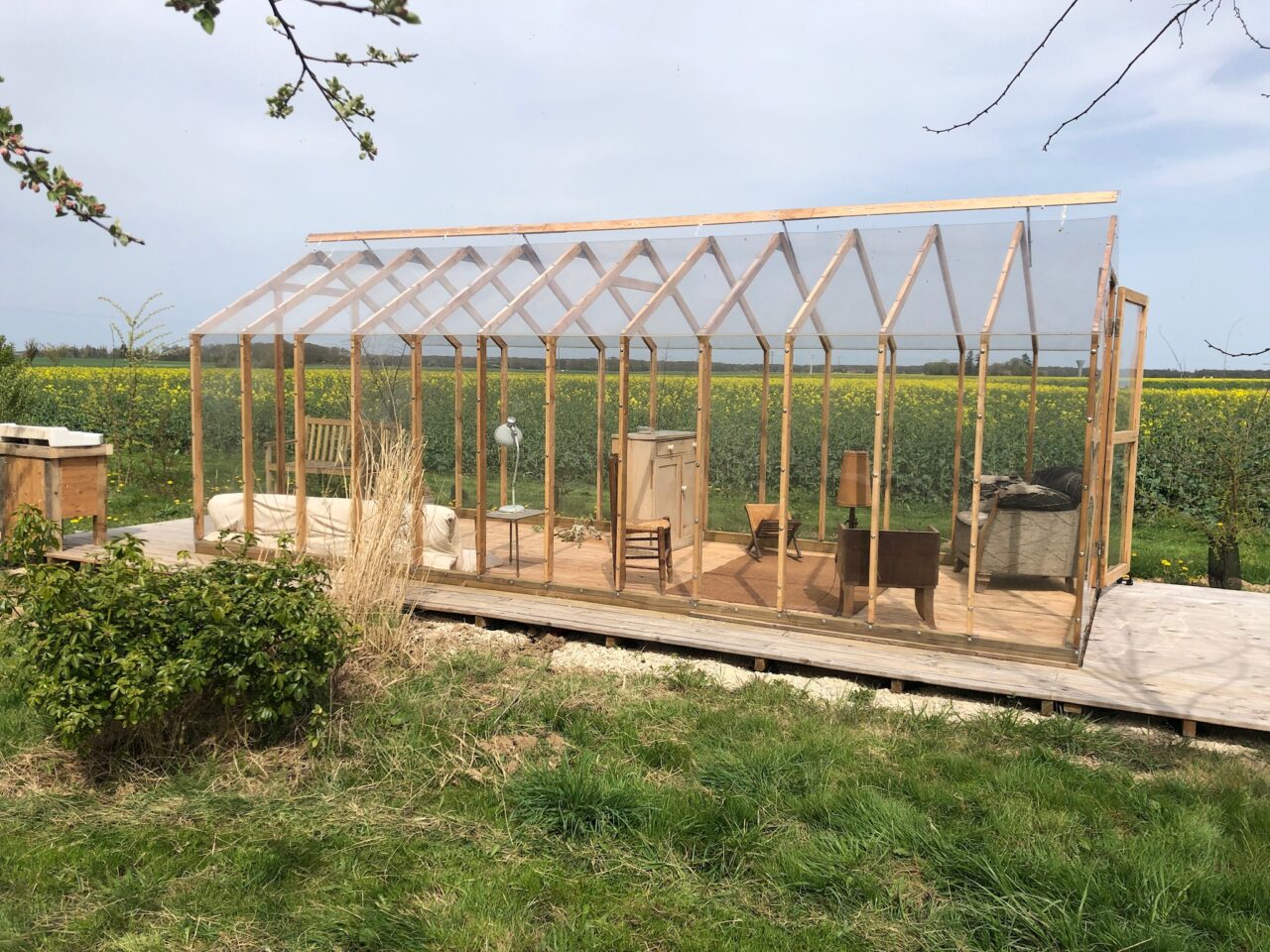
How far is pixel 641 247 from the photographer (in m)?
7.83

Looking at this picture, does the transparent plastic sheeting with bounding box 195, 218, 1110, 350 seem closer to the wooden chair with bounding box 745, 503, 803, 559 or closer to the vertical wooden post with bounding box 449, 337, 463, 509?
the vertical wooden post with bounding box 449, 337, 463, 509

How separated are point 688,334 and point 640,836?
151 inches

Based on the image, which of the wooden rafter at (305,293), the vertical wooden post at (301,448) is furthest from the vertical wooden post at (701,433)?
the wooden rafter at (305,293)

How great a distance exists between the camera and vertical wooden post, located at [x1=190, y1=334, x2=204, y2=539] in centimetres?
815

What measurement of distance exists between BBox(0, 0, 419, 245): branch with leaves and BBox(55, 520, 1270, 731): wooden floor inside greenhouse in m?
4.49

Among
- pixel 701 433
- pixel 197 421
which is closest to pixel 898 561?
pixel 701 433

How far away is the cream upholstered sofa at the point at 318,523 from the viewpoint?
7625 millimetres

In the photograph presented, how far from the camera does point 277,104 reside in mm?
2221

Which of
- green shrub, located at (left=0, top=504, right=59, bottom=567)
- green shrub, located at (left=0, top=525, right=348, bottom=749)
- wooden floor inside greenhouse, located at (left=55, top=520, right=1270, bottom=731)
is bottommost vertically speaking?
wooden floor inside greenhouse, located at (left=55, top=520, right=1270, bottom=731)

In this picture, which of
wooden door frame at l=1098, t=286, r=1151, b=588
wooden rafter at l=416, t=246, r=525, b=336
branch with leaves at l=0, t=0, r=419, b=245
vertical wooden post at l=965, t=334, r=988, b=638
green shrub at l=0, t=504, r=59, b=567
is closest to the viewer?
branch with leaves at l=0, t=0, r=419, b=245

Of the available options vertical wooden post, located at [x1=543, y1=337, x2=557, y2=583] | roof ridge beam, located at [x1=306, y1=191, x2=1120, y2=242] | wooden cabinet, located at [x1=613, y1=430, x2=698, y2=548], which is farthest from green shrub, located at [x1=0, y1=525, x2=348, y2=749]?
roof ridge beam, located at [x1=306, y1=191, x2=1120, y2=242]

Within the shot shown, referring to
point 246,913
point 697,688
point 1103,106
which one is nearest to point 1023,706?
point 697,688

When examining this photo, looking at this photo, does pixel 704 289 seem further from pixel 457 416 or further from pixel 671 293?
pixel 457 416

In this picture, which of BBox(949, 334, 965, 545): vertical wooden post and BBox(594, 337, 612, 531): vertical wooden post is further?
BBox(594, 337, 612, 531): vertical wooden post
